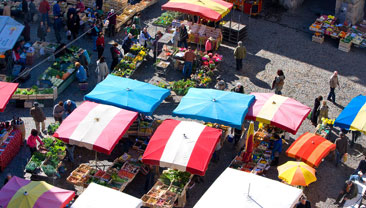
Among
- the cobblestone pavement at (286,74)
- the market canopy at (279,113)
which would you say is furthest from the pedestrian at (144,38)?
the market canopy at (279,113)

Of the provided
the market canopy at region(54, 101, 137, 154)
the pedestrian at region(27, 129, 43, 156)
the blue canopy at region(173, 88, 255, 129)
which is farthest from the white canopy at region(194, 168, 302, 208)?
the pedestrian at region(27, 129, 43, 156)

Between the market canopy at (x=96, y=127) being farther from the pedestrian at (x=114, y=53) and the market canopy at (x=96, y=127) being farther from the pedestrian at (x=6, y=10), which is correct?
the pedestrian at (x=6, y=10)

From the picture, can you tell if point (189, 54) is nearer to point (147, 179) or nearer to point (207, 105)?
point (207, 105)

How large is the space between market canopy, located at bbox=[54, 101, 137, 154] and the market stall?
12315mm

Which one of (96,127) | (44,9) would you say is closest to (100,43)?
(44,9)

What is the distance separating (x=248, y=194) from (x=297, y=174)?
2.39m

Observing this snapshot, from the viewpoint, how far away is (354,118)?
18.7 meters

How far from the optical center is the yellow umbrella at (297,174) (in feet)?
53.7

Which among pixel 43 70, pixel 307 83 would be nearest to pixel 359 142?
pixel 307 83

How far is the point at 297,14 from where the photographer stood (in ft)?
97.2

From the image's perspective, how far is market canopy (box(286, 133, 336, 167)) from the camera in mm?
17609

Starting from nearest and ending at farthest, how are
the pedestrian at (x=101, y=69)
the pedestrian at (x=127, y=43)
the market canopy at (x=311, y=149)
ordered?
the market canopy at (x=311, y=149)
the pedestrian at (x=101, y=69)
the pedestrian at (x=127, y=43)

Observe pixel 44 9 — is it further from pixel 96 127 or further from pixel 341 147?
pixel 341 147

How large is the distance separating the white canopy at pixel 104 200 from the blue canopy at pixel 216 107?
4356 mm
